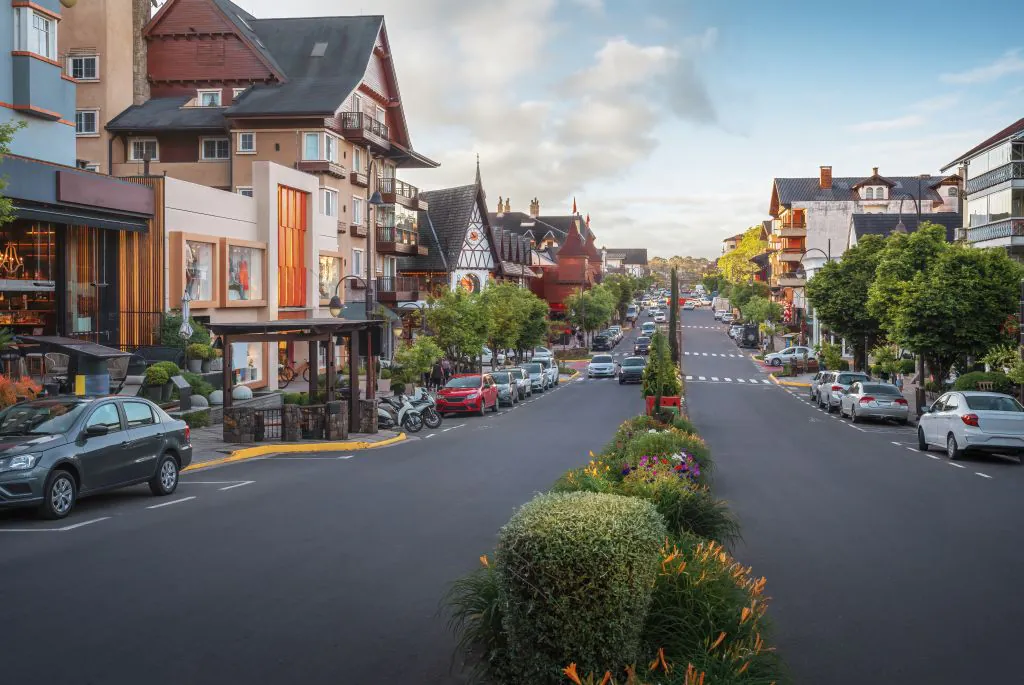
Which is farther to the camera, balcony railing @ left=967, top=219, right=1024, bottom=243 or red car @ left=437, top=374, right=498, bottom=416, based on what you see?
balcony railing @ left=967, top=219, right=1024, bottom=243

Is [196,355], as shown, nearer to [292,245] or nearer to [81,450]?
[292,245]

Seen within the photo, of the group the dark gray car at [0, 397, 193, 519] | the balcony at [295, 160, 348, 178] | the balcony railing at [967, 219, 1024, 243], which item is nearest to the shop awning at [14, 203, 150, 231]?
the dark gray car at [0, 397, 193, 519]

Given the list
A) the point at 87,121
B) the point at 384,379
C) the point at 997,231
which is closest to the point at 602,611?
the point at 384,379

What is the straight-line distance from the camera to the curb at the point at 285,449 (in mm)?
21547

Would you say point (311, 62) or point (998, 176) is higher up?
point (311, 62)

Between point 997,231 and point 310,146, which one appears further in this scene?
point 310,146

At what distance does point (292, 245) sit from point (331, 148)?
310 inches

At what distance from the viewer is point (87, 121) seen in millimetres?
49219

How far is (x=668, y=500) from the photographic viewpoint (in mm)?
10188

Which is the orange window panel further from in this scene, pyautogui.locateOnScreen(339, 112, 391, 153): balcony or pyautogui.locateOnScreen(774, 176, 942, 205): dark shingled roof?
pyautogui.locateOnScreen(774, 176, 942, 205): dark shingled roof

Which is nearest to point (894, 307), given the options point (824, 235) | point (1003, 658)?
point (1003, 658)

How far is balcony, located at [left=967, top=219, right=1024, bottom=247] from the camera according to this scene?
153 feet

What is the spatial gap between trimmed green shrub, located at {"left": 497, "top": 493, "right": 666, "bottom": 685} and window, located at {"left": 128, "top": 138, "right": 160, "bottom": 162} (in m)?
47.8

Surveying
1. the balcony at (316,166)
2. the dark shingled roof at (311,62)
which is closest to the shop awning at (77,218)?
the balcony at (316,166)
